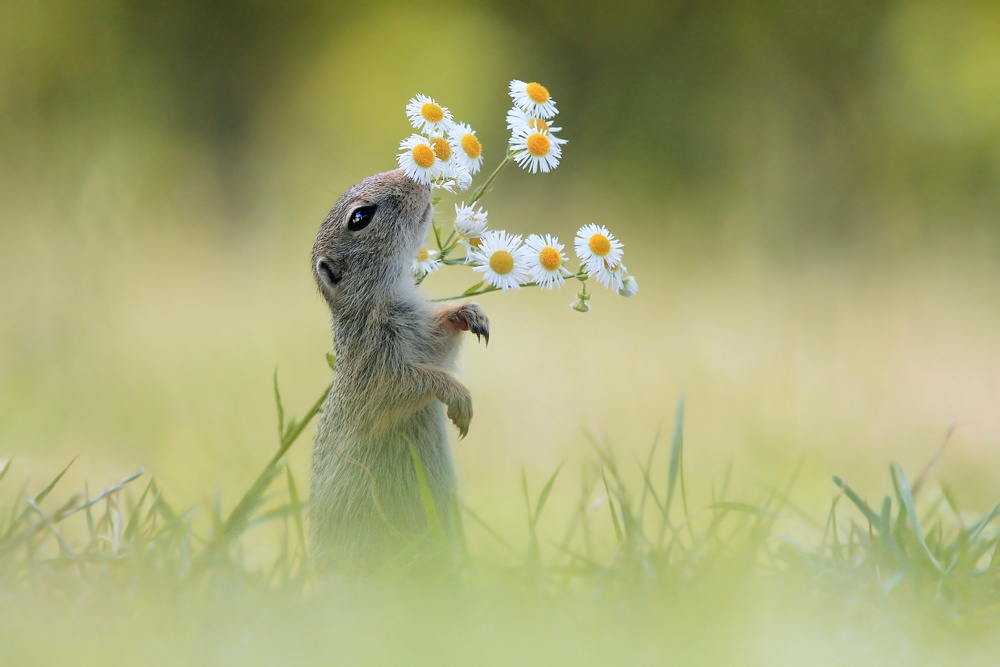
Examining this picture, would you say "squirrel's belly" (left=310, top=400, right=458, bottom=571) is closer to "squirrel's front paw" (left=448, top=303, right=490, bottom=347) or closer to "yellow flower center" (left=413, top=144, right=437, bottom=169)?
"squirrel's front paw" (left=448, top=303, right=490, bottom=347)

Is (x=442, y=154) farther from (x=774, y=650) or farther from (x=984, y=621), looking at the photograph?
(x=984, y=621)

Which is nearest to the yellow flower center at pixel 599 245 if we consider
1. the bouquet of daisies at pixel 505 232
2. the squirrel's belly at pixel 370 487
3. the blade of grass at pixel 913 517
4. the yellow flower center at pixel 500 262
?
the bouquet of daisies at pixel 505 232

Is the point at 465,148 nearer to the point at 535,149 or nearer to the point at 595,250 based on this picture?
the point at 535,149

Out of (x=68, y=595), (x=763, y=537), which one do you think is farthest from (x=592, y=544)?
(x=68, y=595)

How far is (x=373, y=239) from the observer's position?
1427 mm

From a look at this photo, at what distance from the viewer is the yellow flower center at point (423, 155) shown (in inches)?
48.6

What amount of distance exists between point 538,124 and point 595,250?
21cm

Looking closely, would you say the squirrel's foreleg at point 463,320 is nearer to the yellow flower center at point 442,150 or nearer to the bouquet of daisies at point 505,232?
the bouquet of daisies at point 505,232

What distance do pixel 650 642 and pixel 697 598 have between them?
115 millimetres

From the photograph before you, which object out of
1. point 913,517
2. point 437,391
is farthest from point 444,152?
point 913,517

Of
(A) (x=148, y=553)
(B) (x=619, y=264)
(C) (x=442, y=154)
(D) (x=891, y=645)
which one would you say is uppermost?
(C) (x=442, y=154)

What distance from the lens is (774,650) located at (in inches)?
34.2

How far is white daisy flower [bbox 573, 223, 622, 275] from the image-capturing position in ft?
4.01

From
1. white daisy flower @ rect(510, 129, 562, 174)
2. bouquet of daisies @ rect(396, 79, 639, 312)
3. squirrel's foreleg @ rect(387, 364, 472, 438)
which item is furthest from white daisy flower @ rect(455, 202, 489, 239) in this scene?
squirrel's foreleg @ rect(387, 364, 472, 438)
